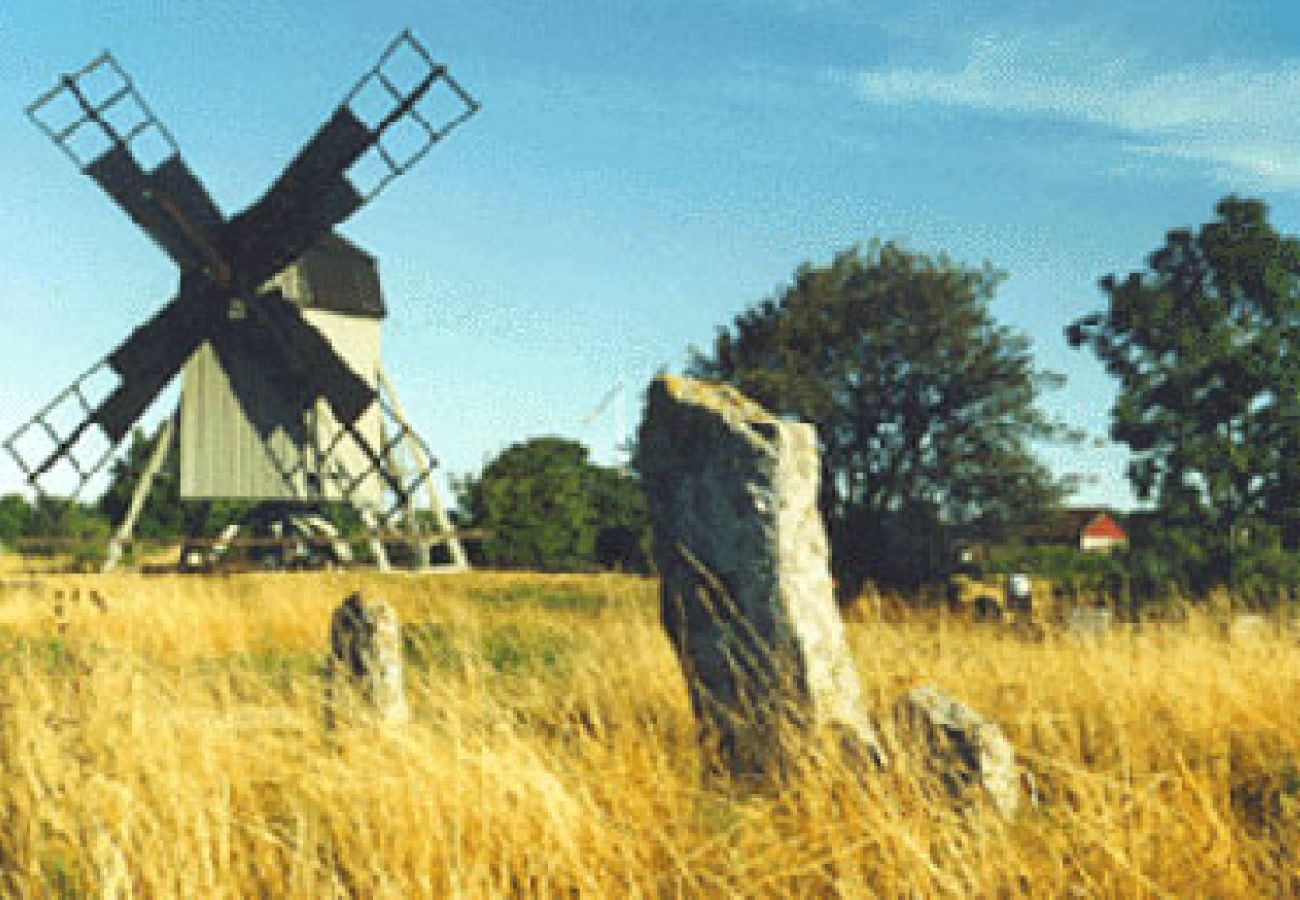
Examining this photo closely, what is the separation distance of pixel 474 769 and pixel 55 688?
130 inches

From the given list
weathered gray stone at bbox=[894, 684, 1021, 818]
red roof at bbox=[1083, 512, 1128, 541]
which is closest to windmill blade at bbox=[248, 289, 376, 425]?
weathered gray stone at bbox=[894, 684, 1021, 818]

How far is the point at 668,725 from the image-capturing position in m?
7.25

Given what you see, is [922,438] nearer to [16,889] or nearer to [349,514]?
[349,514]

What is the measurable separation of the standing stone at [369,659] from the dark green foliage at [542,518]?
21.3 m

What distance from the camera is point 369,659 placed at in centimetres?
740

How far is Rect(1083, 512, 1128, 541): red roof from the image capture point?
2876 inches

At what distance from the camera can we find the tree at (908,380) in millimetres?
30109

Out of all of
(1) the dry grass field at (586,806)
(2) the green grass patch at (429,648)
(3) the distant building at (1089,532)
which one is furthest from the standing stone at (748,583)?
(3) the distant building at (1089,532)

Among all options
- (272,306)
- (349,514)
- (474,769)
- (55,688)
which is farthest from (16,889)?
(349,514)

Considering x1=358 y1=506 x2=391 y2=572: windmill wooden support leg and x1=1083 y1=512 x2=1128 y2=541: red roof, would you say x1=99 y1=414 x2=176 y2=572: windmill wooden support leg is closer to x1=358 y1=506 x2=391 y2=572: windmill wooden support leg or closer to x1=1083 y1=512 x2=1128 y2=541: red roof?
x1=358 y1=506 x2=391 y2=572: windmill wooden support leg

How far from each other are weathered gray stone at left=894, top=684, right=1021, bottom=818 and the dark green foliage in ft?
77.5

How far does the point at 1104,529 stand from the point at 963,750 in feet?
248

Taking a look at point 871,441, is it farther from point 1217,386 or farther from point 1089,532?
point 1089,532

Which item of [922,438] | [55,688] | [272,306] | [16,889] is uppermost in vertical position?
[272,306]
